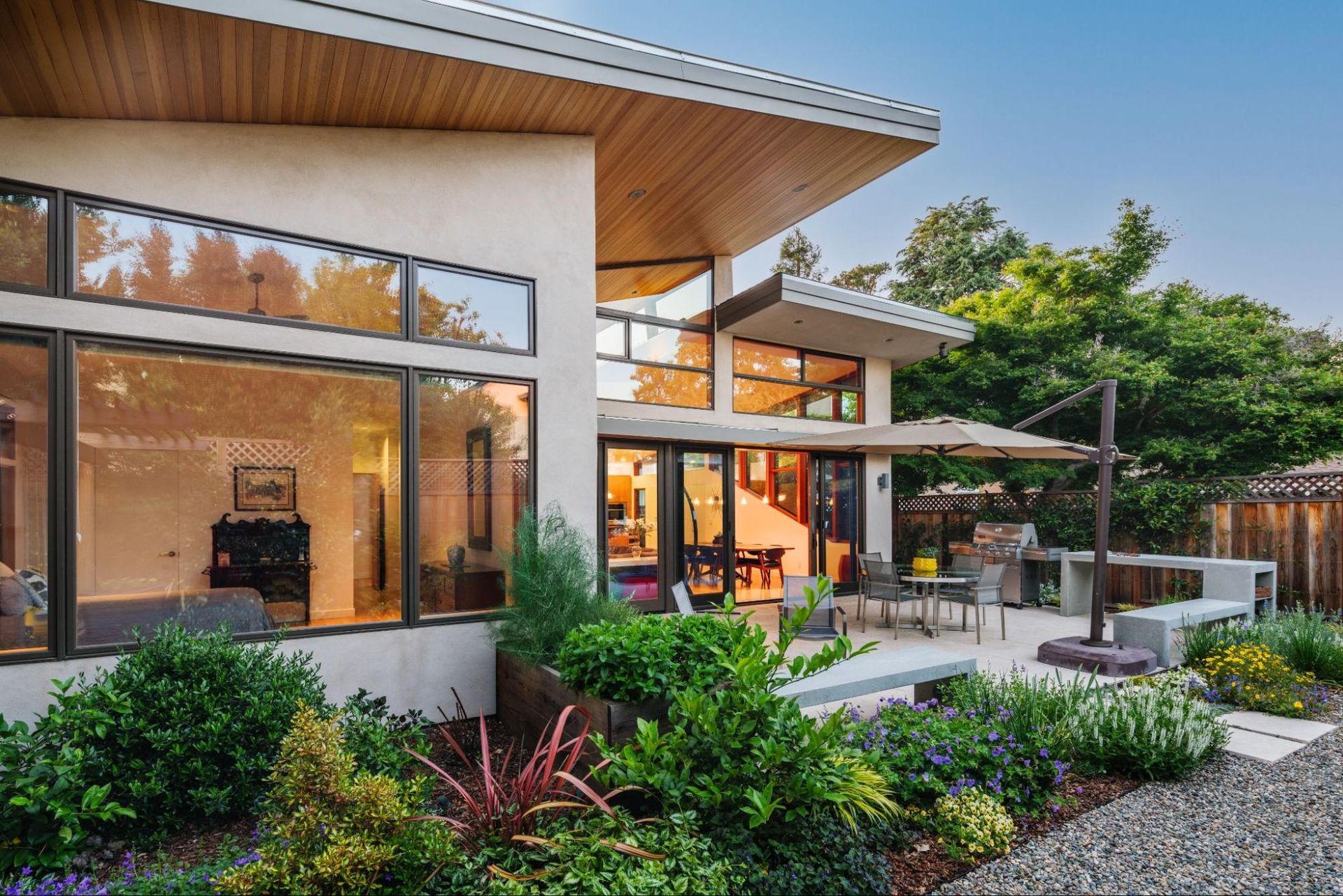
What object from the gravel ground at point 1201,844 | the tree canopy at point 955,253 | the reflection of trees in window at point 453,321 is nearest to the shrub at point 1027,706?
the gravel ground at point 1201,844

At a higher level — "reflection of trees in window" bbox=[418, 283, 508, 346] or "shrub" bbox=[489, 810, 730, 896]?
"reflection of trees in window" bbox=[418, 283, 508, 346]

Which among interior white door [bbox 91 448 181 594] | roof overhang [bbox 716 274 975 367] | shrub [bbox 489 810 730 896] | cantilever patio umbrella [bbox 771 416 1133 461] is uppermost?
roof overhang [bbox 716 274 975 367]

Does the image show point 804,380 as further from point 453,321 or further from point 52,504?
point 52,504

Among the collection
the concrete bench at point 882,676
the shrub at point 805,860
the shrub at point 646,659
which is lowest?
the shrub at point 805,860

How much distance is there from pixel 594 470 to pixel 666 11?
60.4 ft

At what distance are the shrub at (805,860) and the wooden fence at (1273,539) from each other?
25.5 feet

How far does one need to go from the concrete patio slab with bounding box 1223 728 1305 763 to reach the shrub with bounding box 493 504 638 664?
3.78m

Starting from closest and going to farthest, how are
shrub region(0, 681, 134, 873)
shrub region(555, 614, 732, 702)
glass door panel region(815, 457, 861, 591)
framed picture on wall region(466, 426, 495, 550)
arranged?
shrub region(0, 681, 134, 873), shrub region(555, 614, 732, 702), framed picture on wall region(466, 426, 495, 550), glass door panel region(815, 457, 861, 591)

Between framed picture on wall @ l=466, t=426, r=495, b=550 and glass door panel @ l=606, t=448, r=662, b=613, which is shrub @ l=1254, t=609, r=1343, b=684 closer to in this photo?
glass door panel @ l=606, t=448, r=662, b=613

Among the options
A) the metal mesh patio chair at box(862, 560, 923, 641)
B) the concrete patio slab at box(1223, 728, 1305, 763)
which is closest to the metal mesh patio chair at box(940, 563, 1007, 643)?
the metal mesh patio chair at box(862, 560, 923, 641)

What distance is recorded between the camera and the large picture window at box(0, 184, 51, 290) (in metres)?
3.66

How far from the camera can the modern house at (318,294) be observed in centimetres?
371

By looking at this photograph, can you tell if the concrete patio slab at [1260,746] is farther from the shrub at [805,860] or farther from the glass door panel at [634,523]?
the glass door panel at [634,523]

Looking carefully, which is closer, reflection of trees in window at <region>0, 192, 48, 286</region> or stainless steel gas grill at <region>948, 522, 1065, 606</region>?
reflection of trees in window at <region>0, 192, 48, 286</region>
